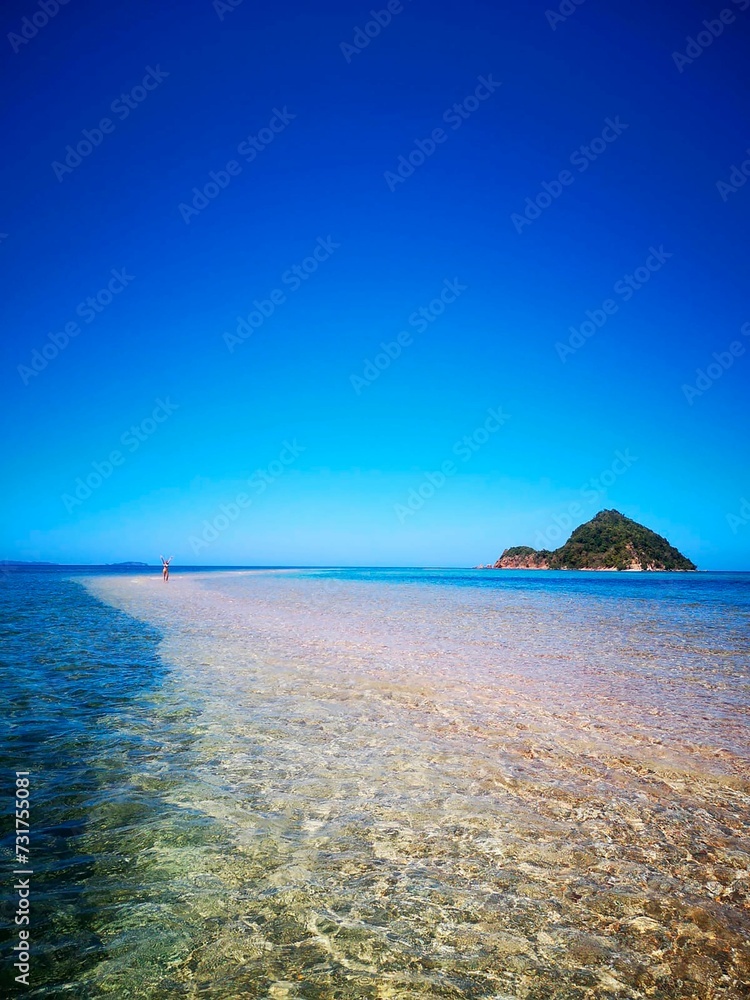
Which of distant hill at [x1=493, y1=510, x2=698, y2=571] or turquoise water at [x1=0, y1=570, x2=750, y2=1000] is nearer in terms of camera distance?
turquoise water at [x1=0, y1=570, x2=750, y2=1000]

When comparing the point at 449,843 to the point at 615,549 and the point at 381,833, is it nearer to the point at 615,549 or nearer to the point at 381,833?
the point at 381,833

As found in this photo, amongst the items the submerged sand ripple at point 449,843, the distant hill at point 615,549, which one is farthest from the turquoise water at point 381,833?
the distant hill at point 615,549

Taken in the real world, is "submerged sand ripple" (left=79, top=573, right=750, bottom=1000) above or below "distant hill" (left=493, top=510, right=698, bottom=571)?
below

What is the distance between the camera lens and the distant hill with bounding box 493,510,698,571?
429ft

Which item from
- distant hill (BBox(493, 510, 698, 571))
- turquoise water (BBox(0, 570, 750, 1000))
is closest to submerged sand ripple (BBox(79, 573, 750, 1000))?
turquoise water (BBox(0, 570, 750, 1000))

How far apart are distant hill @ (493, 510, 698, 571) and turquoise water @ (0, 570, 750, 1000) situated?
13480 centimetres

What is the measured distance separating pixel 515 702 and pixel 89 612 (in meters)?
18.4

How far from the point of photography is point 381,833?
4.05 m

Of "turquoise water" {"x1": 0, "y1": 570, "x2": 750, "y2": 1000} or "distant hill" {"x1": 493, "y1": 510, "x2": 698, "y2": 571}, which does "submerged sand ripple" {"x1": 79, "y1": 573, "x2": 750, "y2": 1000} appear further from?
"distant hill" {"x1": 493, "y1": 510, "x2": 698, "y2": 571}

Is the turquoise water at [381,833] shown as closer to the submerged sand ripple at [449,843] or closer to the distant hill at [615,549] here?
the submerged sand ripple at [449,843]

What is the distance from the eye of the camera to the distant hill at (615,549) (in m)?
131

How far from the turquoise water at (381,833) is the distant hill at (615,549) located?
442ft

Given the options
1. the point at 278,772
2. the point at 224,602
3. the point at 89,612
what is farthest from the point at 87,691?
the point at 224,602

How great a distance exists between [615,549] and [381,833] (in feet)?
476
